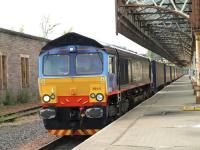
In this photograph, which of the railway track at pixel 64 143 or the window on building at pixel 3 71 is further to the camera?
the window on building at pixel 3 71

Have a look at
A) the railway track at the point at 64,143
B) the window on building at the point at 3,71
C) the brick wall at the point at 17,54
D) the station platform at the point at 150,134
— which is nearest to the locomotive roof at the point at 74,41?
the station platform at the point at 150,134

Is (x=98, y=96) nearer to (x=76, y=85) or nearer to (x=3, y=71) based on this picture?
(x=76, y=85)

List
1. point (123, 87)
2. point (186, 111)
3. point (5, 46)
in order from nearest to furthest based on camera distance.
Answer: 1. point (123, 87)
2. point (186, 111)
3. point (5, 46)

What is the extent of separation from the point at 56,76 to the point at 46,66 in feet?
1.65

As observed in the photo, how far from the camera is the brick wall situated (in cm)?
3023

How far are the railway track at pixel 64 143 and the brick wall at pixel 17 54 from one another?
49.3 ft

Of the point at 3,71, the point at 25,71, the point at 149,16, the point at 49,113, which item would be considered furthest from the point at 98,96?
the point at 149,16

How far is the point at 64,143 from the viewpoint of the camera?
13.7 metres

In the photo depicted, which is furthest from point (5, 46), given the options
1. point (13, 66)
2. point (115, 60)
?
point (115, 60)

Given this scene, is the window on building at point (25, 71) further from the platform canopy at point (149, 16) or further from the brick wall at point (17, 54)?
the platform canopy at point (149, 16)

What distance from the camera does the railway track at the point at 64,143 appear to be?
41.4ft

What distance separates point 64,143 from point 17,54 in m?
19.3

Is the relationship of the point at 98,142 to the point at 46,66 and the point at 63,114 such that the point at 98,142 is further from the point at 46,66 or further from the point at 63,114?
the point at 46,66

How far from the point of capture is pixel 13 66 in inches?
1232
